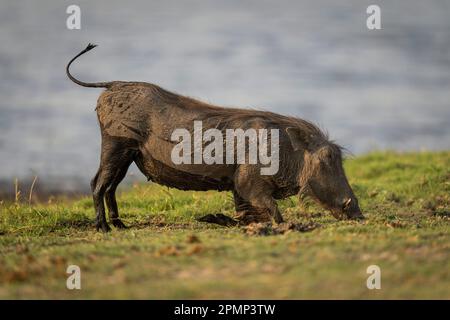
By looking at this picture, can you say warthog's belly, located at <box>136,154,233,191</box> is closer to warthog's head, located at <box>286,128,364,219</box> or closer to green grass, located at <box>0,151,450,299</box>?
green grass, located at <box>0,151,450,299</box>

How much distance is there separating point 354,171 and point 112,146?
18.4 ft

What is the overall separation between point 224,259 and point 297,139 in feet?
8.71

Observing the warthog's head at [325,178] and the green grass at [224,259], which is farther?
the warthog's head at [325,178]

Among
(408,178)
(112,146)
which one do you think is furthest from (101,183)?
(408,178)

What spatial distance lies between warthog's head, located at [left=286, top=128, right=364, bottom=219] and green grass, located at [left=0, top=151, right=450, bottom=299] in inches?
7.6

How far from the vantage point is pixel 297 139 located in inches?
338

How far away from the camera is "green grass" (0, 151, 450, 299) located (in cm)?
560

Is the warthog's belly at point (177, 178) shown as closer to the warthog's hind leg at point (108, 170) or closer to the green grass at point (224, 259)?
the warthog's hind leg at point (108, 170)

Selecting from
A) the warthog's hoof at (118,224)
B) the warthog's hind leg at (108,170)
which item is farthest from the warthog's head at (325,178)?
the warthog's hoof at (118,224)

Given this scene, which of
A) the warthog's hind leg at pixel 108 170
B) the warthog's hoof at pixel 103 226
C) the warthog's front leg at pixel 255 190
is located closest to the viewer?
the warthog's front leg at pixel 255 190

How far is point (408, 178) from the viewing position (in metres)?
12.1

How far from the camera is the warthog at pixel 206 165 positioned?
335 inches
